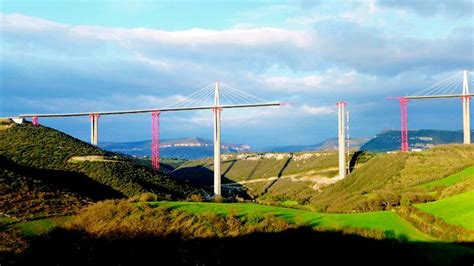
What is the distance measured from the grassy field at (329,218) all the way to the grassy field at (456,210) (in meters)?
1.47

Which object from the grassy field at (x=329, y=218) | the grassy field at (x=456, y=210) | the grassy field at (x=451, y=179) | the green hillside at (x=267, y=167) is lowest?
the green hillside at (x=267, y=167)

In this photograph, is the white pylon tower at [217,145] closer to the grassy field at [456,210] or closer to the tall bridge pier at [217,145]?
the tall bridge pier at [217,145]

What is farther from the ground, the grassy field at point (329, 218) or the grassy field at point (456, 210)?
the grassy field at point (456, 210)

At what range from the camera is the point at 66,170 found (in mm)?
50469

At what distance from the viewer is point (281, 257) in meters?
18.1

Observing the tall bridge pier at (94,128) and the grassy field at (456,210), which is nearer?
the grassy field at (456,210)

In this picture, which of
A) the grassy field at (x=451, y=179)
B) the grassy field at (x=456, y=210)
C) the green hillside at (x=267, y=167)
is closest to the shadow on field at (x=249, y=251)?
the grassy field at (x=456, y=210)

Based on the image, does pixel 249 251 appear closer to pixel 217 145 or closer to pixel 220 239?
pixel 220 239

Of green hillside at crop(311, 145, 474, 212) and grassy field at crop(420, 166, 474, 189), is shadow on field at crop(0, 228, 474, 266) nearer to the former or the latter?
green hillside at crop(311, 145, 474, 212)

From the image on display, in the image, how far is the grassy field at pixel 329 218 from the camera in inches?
787

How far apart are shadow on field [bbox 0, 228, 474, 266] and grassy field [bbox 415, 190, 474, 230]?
2.20 metres

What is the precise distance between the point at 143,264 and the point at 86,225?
597 centimetres

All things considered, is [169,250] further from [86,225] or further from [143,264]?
[86,225]

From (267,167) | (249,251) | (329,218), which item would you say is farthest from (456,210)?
(267,167)
